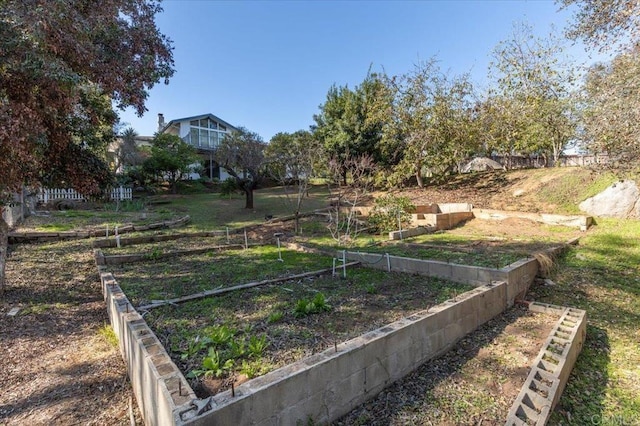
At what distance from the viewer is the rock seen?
316 inches

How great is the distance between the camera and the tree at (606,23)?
4.95 meters

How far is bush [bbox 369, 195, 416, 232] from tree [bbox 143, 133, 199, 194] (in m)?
12.6

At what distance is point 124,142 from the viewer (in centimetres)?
1777

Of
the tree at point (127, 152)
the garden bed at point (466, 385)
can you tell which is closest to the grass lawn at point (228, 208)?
the tree at point (127, 152)

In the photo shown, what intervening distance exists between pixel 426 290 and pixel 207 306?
276cm

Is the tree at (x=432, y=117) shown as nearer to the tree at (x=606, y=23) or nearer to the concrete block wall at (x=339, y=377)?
the tree at (x=606, y=23)

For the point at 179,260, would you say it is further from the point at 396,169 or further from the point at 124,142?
the point at 124,142

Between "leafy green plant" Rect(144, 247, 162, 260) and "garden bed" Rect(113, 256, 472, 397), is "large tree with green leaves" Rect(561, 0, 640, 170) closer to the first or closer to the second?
"garden bed" Rect(113, 256, 472, 397)

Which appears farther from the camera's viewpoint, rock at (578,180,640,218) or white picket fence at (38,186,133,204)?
white picket fence at (38,186,133,204)

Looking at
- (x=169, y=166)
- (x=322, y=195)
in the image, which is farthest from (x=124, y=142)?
(x=322, y=195)

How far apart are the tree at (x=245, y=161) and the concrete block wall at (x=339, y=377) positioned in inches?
418

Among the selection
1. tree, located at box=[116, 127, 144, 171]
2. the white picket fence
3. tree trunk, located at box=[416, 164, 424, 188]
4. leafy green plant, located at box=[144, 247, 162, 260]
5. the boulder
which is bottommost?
leafy green plant, located at box=[144, 247, 162, 260]

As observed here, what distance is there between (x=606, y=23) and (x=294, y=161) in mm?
8346

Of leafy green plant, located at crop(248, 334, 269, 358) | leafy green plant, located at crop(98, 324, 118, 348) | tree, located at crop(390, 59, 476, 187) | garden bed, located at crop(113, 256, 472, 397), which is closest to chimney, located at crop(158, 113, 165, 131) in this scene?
tree, located at crop(390, 59, 476, 187)
